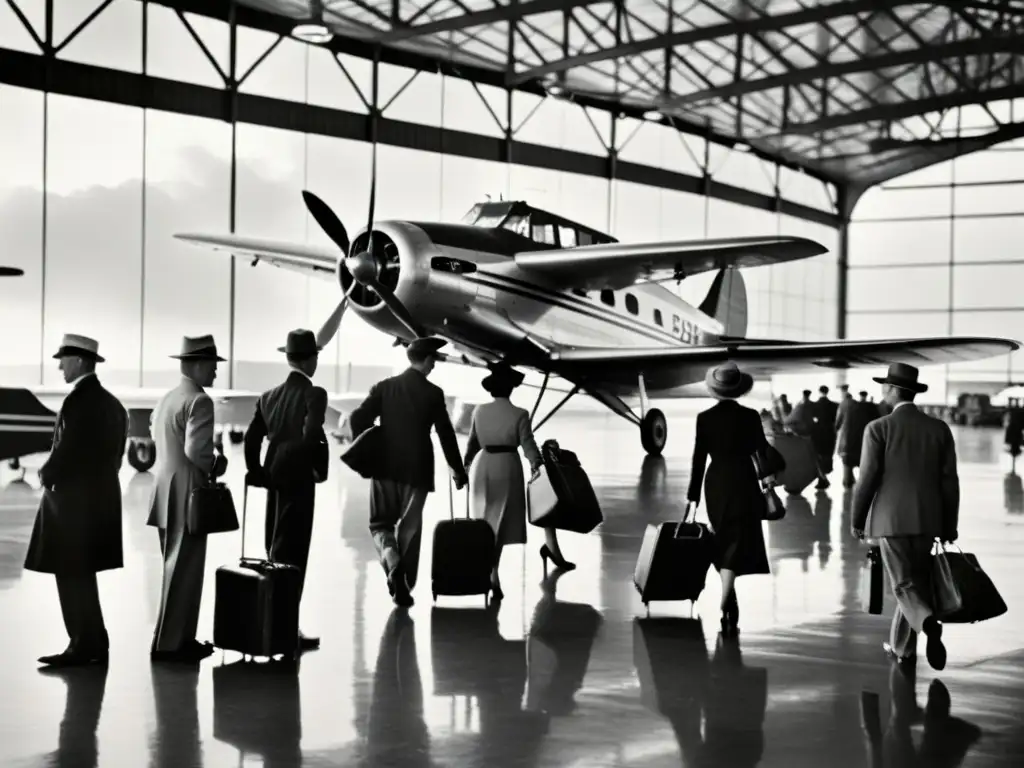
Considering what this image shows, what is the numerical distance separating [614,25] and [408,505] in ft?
73.0

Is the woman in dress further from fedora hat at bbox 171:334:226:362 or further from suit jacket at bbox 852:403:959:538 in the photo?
suit jacket at bbox 852:403:959:538

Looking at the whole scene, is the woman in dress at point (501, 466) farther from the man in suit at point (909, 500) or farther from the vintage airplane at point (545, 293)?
the vintage airplane at point (545, 293)

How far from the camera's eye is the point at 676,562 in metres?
7.83

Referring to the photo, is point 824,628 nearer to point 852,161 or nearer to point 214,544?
point 214,544

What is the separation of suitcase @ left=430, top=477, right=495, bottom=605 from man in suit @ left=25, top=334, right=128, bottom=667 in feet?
7.93

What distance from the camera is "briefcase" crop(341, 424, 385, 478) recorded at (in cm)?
798

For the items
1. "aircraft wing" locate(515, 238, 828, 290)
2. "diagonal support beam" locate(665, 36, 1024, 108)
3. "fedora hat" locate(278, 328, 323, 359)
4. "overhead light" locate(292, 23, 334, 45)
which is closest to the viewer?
"fedora hat" locate(278, 328, 323, 359)

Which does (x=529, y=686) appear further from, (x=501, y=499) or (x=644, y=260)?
(x=644, y=260)

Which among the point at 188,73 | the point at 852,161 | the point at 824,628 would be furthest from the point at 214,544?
the point at 852,161

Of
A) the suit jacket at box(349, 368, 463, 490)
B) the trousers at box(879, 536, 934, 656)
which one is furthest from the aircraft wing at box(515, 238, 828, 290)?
the trousers at box(879, 536, 934, 656)

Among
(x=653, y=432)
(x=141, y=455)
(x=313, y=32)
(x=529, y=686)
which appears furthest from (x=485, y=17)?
(x=529, y=686)

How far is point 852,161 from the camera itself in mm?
43438

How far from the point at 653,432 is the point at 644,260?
7239 mm

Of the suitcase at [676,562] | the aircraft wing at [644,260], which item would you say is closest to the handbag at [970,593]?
the suitcase at [676,562]
